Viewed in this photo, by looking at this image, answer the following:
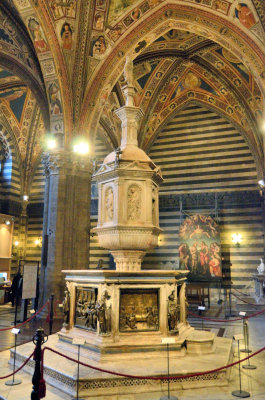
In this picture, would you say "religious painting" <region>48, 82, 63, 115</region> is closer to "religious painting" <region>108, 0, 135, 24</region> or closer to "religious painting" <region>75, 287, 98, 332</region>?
"religious painting" <region>108, 0, 135, 24</region>

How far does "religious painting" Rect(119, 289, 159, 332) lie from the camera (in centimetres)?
602

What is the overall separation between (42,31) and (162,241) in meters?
11.4

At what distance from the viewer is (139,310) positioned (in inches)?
243

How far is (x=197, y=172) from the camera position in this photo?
18.5 metres

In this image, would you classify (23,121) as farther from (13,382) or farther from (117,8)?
(13,382)

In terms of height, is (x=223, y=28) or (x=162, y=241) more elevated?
(x=223, y=28)

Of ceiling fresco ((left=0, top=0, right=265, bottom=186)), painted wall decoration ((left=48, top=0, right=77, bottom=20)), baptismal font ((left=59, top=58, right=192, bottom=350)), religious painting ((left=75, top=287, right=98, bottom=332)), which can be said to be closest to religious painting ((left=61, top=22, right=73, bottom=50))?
ceiling fresco ((left=0, top=0, right=265, bottom=186))

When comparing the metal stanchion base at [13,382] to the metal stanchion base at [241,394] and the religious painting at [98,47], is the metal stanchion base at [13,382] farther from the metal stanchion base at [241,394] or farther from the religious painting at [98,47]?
the religious painting at [98,47]

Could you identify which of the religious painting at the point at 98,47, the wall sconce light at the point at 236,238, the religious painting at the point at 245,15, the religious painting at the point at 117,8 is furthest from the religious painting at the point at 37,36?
the wall sconce light at the point at 236,238

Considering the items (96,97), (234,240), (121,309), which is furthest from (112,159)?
(234,240)

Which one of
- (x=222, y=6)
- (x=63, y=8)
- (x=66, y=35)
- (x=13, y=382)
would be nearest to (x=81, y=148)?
(x=66, y=35)

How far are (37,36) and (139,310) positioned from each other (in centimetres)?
1046

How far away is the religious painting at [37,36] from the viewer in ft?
39.0

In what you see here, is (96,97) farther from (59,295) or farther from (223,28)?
(59,295)
